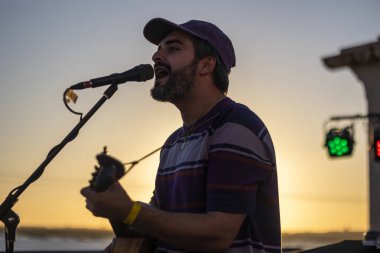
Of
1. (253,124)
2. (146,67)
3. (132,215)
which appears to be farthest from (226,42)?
(132,215)

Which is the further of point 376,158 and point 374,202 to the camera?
point 374,202

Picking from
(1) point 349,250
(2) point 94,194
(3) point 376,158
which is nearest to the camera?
(2) point 94,194

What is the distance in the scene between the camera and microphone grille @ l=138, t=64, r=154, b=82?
340cm

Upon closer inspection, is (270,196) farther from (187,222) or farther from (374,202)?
(374,202)

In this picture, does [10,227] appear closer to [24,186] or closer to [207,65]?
[24,186]

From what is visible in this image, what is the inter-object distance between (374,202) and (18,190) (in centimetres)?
1451

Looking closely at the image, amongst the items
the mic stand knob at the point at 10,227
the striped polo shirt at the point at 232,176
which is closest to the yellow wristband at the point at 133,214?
the striped polo shirt at the point at 232,176

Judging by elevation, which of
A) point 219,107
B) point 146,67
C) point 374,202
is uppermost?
point 146,67

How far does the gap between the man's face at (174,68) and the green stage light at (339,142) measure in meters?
8.15

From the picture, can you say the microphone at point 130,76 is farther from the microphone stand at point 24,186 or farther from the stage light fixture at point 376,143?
the stage light fixture at point 376,143

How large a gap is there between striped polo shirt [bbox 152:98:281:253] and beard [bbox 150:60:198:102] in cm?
19

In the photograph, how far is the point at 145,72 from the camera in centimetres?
341

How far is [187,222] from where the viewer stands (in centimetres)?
274

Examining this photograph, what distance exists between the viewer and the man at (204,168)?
8.96 feet
